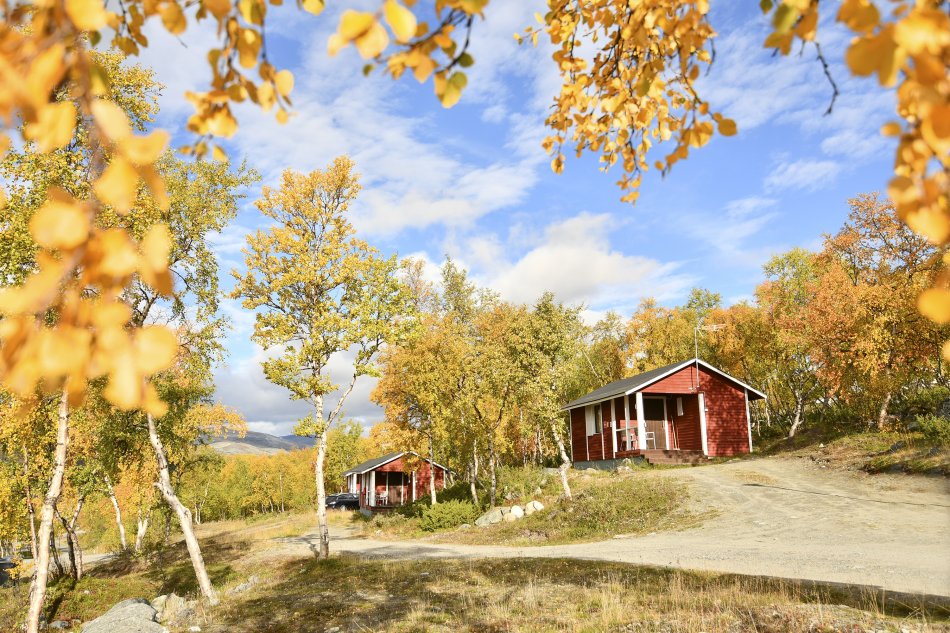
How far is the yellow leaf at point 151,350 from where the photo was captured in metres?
1.04

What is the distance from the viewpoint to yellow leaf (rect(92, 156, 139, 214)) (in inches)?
41.7

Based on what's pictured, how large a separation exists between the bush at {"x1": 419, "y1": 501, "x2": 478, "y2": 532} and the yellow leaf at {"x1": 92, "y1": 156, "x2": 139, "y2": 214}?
81.2 ft

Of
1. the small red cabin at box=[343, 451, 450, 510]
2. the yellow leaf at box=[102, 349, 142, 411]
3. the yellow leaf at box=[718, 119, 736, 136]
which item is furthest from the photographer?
the small red cabin at box=[343, 451, 450, 510]

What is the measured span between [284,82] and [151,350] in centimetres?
103

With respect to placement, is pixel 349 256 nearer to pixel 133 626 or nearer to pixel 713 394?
pixel 133 626

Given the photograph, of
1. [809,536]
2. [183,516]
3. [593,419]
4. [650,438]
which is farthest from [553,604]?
[593,419]

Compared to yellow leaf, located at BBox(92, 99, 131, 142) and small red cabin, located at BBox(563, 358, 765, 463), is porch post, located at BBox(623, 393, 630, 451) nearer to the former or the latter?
small red cabin, located at BBox(563, 358, 765, 463)

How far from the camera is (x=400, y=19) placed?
4.33 ft

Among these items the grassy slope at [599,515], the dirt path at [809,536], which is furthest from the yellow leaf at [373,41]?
the grassy slope at [599,515]

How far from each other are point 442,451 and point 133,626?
66.0 ft

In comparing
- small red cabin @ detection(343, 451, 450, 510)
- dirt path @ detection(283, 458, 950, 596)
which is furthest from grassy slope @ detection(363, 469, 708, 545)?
small red cabin @ detection(343, 451, 450, 510)

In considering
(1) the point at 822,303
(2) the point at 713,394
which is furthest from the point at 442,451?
(1) the point at 822,303

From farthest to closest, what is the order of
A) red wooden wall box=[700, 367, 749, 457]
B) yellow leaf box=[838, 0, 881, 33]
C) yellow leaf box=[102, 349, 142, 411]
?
red wooden wall box=[700, 367, 749, 457]
yellow leaf box=[838, 0, 881, 33]
yellow leaf box=[102, 349, 142, 411]

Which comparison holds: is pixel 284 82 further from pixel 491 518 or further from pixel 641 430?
pixel 641 430
